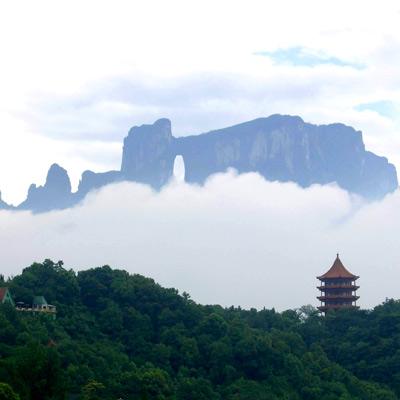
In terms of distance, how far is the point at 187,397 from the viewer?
240 feet

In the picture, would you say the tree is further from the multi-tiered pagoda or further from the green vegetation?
the multi-tiered pagoda

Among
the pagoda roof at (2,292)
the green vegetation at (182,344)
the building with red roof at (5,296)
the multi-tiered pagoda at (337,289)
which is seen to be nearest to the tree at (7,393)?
the green vegetation at (182,344)

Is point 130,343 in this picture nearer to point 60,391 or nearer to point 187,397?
point 187,397

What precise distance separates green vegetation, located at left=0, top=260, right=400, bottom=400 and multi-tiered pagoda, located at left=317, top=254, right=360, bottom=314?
36.4 ft

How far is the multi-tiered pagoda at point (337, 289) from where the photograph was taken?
111m

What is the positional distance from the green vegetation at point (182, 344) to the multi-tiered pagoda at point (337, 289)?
436 inches

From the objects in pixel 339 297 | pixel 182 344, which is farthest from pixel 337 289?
pixel 182 344

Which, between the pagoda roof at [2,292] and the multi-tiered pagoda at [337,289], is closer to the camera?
the pagoda roof at [2,292]

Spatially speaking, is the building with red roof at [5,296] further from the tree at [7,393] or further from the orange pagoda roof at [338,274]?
the orange pagoda roof at [338,274]

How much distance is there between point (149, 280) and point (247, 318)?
44.2ft

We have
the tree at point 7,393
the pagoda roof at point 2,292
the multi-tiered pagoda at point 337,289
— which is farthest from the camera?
the multi-tiered pagoda at point 337,289

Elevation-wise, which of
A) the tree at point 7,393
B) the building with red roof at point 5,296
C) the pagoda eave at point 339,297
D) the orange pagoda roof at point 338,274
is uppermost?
the orange pagoda roof at point 338,274

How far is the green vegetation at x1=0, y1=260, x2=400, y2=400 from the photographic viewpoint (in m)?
73.9

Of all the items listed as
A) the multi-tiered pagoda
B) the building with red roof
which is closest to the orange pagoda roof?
the multi-tiered pagoda
